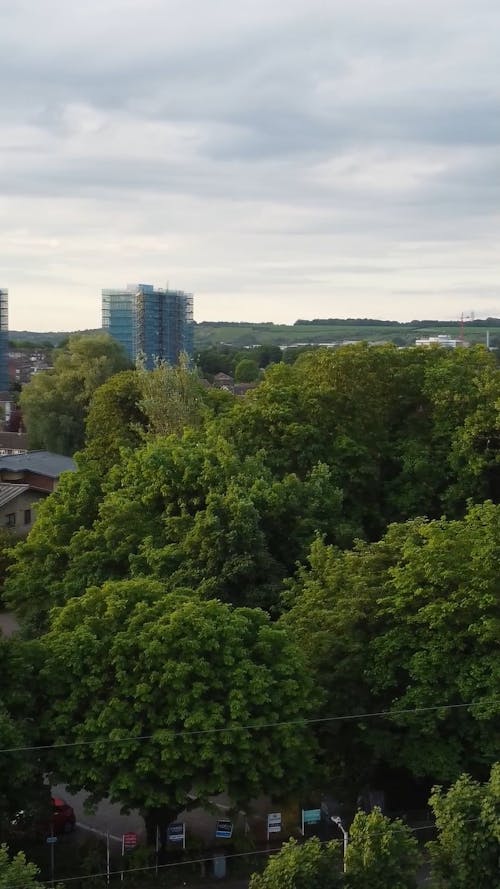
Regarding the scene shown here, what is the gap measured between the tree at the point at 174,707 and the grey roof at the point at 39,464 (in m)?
29.7

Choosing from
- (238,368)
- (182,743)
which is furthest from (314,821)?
(238,368)

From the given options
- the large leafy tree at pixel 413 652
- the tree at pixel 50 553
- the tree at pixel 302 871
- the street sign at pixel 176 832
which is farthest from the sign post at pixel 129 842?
the tree at pixel 50 553

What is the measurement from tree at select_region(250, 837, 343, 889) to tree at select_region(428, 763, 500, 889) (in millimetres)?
1665

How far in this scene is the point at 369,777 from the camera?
20391 millimetres

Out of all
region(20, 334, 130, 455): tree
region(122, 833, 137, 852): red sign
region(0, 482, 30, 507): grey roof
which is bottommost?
region(122, 833, 137, 852): red sign

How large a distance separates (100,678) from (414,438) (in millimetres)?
15739

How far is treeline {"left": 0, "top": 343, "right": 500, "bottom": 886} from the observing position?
16938 millimetres

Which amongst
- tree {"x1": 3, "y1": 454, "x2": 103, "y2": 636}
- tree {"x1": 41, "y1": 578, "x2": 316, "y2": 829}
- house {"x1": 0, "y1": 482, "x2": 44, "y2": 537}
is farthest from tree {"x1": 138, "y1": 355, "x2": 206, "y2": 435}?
tree {"x1": 41, "y1": 578, "x2": 316, "y2": 829}

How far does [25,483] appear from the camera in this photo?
48.1 meters

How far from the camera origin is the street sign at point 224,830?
61.7ft

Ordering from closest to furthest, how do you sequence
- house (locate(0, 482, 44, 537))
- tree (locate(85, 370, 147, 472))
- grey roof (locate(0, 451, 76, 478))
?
house (locate(0, 482, 44, 537)) < tree (locate(85, 370, 147, 472)) < grey roof (locate(0, 451, 76, 478))

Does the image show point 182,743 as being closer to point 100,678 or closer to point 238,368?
point 100,678

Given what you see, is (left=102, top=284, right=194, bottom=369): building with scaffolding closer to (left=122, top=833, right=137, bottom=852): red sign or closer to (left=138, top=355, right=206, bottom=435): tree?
(left=138, top=355, right=206, bottom=435): tree

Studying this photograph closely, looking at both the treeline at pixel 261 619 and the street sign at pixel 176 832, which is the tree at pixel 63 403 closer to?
the treeline at pixel 261 619
